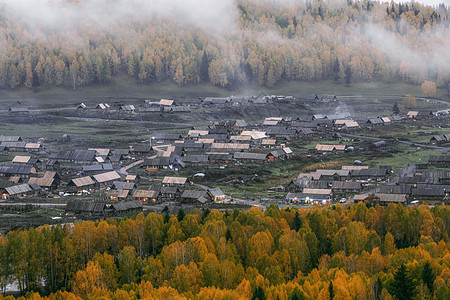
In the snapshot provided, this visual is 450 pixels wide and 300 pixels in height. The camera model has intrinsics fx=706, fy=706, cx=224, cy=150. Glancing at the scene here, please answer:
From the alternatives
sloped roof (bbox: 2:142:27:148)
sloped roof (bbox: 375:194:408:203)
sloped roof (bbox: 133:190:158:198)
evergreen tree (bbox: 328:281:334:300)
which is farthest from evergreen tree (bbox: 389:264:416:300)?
sloped roof (bbox: 2:142:27:148)

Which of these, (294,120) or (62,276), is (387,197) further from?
(294,120)

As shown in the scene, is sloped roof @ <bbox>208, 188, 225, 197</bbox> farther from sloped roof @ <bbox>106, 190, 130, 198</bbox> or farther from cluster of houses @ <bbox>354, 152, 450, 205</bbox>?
cluster of houses @ <bbox>354, 152, 450, 205</bbox>

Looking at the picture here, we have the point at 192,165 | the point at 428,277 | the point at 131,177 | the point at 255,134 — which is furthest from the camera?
the point at 255,134

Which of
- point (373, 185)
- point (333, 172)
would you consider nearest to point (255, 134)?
point (333, 172)

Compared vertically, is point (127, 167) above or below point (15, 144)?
above

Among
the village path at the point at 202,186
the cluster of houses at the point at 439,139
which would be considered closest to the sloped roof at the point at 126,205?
the village path at the point at 202,186

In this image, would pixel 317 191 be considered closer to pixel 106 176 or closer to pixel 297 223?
pixel 297 223

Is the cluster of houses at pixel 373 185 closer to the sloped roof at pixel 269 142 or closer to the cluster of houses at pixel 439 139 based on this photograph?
the cluster of houses at pixel 439 139
